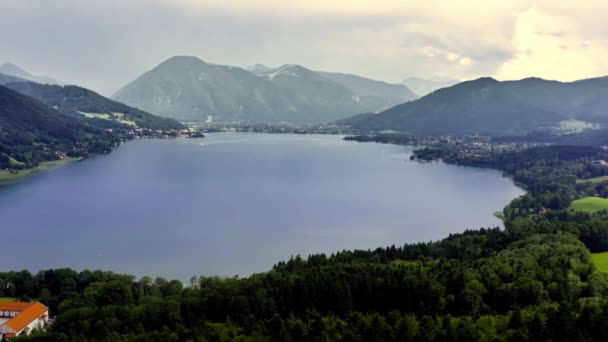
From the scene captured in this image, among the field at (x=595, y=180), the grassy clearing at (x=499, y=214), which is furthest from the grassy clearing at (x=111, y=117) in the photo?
the grassy clearing at (x=499, y=214)

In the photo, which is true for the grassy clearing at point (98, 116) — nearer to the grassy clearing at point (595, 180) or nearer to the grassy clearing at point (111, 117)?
the grassy clearing at point (111, 117)

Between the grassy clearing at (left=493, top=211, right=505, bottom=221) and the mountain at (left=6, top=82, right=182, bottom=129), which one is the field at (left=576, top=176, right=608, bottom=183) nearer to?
the grassy clearing at (left=493, top=211, right=505, bottom=221)

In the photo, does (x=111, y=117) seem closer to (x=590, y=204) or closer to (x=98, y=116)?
→ (x=98, y=116)

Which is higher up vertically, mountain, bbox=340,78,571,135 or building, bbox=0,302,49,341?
mountain, bbox=340,78,571,135

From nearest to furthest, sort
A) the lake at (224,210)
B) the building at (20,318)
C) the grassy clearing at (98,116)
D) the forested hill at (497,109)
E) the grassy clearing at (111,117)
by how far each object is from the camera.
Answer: the building at (20,318), the lake at (224,210), the grassy clearing at (98,116), the grassy clearing at (111,117), the forested hill at (497,109)

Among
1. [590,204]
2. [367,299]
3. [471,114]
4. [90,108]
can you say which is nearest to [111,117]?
[90,108]

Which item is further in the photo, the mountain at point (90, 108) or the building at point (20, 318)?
the mountain at point (90, 108)

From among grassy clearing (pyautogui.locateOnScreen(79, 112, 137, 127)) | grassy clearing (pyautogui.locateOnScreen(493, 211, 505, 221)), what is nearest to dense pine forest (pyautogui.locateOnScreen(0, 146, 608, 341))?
grassy clearing (pyautogui.locateOnScreen(493, 211, 505, 221))

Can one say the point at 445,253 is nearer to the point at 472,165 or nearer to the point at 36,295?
the point at 36,295
